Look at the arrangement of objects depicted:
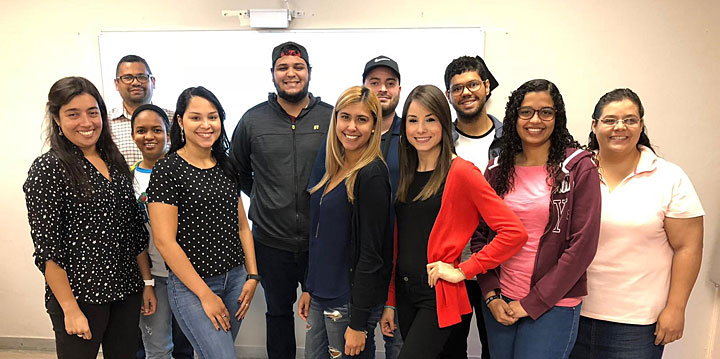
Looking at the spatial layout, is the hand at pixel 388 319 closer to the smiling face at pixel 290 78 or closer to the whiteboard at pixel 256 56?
the smiling face at pixel 290 78

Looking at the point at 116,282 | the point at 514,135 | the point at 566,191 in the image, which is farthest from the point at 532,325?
the point at 116,282

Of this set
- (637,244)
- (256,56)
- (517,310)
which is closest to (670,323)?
(637,244)

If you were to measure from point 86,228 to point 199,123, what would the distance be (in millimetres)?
593

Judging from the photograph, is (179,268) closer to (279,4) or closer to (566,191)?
(566,191)

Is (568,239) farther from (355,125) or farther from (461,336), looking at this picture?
(355,125)

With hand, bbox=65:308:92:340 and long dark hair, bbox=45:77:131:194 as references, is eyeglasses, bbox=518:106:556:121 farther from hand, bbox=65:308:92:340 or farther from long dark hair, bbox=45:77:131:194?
hand, bbox=65:308:92:340

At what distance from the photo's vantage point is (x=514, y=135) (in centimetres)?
163

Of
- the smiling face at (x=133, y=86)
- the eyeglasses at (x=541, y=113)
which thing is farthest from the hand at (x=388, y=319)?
the smiling face at (x=133, y=86)

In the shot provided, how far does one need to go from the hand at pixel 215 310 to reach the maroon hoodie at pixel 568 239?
1.22m

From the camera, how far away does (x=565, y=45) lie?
8.54 feet

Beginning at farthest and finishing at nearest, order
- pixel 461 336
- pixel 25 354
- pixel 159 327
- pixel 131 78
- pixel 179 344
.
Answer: pixel 25 354, pixel 131 78, pixel 179 344, pixel 159 327, pixel 461 336

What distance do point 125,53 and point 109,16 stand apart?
28cm

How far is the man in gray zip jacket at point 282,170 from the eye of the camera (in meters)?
2.13

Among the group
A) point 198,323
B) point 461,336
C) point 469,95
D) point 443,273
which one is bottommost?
point 461,336
